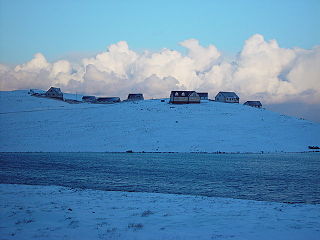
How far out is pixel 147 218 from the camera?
1625 centimetres

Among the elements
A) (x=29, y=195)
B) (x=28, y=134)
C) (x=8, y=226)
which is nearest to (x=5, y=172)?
(x=29, y=195)

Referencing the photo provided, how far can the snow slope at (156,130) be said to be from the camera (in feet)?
209

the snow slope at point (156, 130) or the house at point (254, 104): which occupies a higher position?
the house at point (254, 104)

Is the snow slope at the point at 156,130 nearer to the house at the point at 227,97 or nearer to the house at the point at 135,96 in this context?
the house at the point at 227,97

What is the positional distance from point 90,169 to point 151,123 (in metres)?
39.8

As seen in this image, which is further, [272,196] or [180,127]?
[180,127]

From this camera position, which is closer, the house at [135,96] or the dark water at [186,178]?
the dark water at [186,178]

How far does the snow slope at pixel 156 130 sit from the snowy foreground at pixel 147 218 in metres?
41.1

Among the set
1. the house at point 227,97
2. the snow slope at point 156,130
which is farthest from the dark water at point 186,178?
the house at point 227,97

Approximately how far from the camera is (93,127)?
3002 inches

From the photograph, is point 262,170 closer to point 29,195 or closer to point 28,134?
point 29,195

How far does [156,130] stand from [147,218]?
5562 cm

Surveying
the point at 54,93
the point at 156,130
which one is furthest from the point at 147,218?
the point at 54,93

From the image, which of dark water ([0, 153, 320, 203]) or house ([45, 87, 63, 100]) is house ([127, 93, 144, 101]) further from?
dark water ([0, 153, 320, 203])
